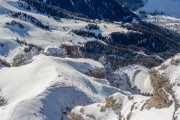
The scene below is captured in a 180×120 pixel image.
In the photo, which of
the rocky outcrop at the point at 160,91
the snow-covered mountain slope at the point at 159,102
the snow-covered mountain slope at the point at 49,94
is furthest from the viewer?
the snow-covered mountain slope at the point at 49,94

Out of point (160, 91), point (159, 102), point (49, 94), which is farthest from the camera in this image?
point (49, 94)

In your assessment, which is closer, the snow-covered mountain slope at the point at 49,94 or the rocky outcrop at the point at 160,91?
the rocky outcrop at the point at 160,91

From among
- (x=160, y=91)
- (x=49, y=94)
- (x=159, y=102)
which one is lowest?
(x=49, y=94)

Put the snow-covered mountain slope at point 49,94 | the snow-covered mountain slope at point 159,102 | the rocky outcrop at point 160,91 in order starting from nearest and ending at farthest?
the snow-covered mountain slope at point 159,102
the rocky outcrop at point 160,91
the snow-covered mountain slope at point 49,94

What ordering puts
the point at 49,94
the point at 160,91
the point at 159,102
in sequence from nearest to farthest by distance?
the point at 159,102 < the point at 160,91 < the point at 49,94

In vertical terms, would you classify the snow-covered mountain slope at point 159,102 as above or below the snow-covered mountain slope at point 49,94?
above

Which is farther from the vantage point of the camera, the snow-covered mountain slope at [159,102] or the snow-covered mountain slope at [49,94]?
the snow-covered mountain slope at [49,94]

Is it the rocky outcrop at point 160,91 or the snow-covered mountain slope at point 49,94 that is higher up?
the rocky outcrop at point 160,91

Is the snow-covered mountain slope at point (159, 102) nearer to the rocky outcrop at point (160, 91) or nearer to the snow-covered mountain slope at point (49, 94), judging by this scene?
the rocky outcrop at point (160, 91)

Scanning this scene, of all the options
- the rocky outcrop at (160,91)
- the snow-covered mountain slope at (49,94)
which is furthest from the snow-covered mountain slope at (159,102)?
the snow-covered mountain slope at (49,94)

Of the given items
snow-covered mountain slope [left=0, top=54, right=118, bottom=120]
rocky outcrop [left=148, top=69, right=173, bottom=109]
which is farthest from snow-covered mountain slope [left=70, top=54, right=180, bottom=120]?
snow-covered mountain slope [left=0, top=54, right=118, bottom=120]

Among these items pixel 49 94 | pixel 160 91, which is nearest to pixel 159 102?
pixel 160 91

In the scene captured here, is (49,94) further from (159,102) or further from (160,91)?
(159,102)
